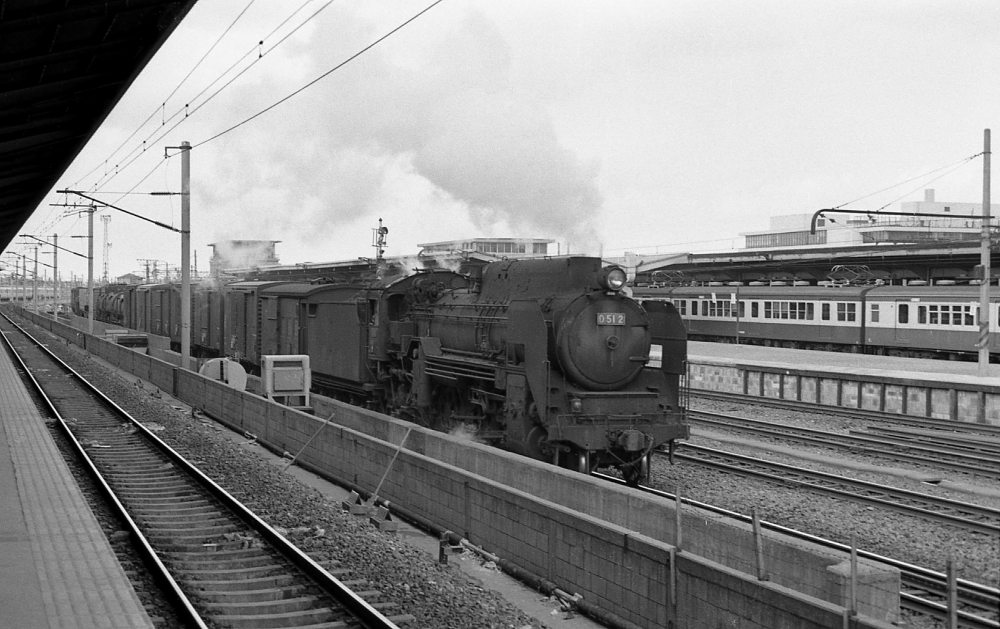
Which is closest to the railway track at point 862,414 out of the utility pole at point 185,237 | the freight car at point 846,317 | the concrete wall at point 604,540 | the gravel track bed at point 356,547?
the freight car at point 846,317

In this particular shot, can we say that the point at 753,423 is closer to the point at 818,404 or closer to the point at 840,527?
the point at 818,404

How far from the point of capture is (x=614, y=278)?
13438mm

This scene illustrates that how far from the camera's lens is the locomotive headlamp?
1337 centimetres

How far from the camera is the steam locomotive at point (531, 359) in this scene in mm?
13078

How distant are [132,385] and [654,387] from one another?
2032cm

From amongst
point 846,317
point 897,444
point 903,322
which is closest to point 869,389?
point 897,444

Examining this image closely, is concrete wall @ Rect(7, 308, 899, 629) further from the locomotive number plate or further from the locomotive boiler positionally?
the locomotive number plate

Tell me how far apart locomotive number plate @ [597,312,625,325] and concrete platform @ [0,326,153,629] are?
7.27m

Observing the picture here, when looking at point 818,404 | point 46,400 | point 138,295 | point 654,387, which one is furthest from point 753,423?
point 138,295

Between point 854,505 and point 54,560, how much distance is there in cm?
1011

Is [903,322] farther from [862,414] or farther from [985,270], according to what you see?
[862,414]

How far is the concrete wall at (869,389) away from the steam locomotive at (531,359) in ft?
32.4

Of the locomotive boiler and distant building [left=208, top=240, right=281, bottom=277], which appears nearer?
the locomotive boiler

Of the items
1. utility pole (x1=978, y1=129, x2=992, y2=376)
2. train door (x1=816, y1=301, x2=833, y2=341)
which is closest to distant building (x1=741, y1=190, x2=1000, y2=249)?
train door (x1=816, y1=301, x2=833, y2=341)
